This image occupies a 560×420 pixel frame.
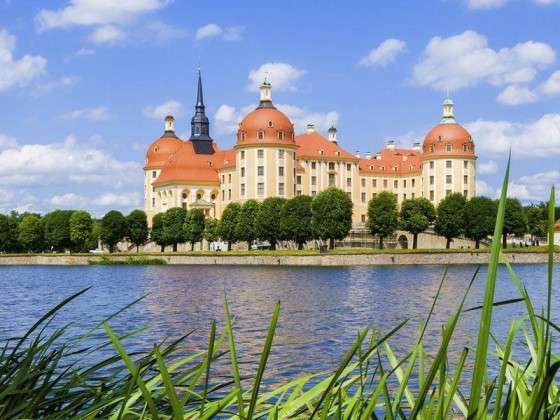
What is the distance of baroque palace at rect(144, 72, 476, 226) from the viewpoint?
91.6 meters

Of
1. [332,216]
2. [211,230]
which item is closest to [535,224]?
[332,216]

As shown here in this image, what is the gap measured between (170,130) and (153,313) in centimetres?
9040

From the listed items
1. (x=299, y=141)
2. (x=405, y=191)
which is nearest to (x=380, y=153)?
(x=405, y=191)

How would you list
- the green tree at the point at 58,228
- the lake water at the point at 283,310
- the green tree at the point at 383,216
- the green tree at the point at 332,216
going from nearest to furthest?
the lake water at the point at 283,310, the green tree at the point at 332,216, the green tree at the point at 383,216, the green tree at the point at 58,228

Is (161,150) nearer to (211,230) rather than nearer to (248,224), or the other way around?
(211,230)

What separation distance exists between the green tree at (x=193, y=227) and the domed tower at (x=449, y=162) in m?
29.3

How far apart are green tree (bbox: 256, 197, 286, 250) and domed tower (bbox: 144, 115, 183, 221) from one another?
1339 inches

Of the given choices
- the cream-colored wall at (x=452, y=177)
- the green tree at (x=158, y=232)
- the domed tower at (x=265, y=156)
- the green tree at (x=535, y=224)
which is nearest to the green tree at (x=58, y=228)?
the green tree at (x=158, y=232)

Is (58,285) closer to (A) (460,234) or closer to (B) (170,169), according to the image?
(A) (460,234)

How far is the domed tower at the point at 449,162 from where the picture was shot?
3829 inches

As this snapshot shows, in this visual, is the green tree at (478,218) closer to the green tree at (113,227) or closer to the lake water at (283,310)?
the lake water at (283,310)

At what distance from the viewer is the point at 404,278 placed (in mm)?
45312

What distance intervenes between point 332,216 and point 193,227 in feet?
62.5

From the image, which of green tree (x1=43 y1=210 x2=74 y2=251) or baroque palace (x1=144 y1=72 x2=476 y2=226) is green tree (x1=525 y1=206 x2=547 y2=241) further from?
green tree (x1=43 y1=210 x2=74 y2=251)
